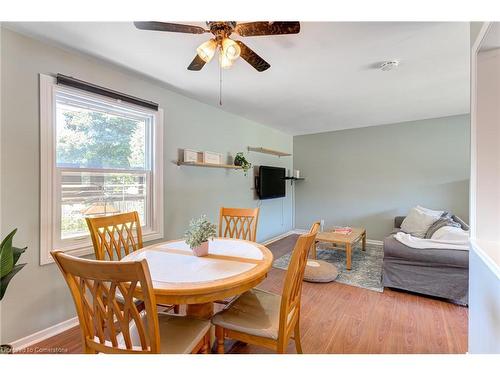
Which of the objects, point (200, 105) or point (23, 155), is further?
point (200, 105)

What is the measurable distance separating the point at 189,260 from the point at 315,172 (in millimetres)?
4513

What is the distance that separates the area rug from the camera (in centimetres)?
292

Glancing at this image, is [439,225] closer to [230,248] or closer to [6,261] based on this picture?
[230,248]

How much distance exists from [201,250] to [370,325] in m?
1.67

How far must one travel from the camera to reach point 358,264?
3555 millimetres

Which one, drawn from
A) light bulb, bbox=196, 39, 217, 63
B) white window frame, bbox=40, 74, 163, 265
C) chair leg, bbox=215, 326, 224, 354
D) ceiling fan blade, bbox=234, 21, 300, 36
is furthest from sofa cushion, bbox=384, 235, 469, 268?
white window frame, bbox=40, 74, 163, 265

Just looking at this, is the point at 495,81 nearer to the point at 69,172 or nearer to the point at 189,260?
the point at 189,260

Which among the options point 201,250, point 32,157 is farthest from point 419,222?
point 32,157

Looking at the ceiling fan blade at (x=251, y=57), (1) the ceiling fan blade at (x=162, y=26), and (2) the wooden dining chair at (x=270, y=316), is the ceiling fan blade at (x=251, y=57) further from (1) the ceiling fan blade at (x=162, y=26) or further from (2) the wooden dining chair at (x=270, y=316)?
(2) the wooden dining chair at (x=270, y=316)

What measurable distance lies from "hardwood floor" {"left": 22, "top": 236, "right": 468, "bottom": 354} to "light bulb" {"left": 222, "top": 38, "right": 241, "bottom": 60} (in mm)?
2062

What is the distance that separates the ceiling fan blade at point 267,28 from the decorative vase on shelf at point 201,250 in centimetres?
138

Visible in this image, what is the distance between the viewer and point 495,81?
1401 mm

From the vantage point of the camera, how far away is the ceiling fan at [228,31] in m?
1.27
